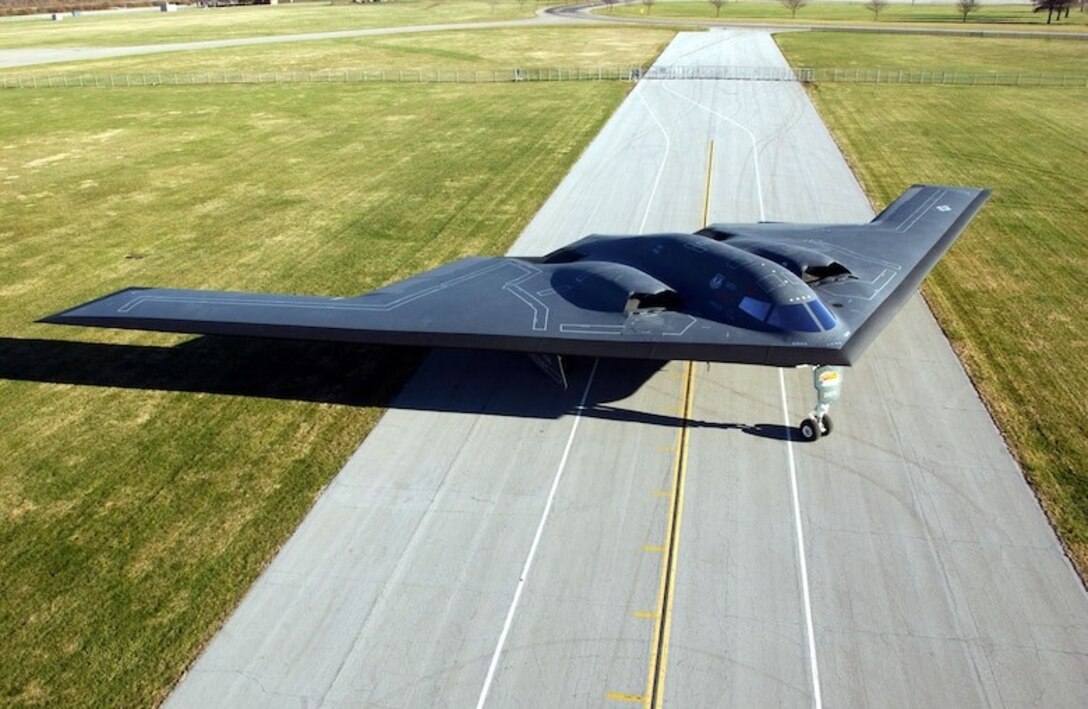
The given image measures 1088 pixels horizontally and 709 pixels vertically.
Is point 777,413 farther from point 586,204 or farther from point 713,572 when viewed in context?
point 586,204

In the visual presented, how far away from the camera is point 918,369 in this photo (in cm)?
1648

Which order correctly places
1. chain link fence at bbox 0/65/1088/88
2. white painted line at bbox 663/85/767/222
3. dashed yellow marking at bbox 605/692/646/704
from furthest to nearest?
1. chain link fence at bbox 0/65/1088/88
2. white painted line at bbox 663/85/767/222
3. dashed yellow marking at bbox 605/692/646/704

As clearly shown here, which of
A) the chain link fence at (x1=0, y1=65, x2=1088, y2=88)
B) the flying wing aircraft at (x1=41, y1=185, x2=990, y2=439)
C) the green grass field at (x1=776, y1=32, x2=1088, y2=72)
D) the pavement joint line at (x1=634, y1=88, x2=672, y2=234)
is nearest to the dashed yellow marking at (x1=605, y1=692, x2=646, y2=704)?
the flying wing aircraft at (x1=41, y1=185, x2=990, y2=439)

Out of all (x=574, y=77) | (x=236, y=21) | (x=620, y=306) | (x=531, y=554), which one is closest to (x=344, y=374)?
(x=620, y=306)

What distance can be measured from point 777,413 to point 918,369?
13.1 ft

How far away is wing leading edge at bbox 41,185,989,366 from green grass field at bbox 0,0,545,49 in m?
89.8

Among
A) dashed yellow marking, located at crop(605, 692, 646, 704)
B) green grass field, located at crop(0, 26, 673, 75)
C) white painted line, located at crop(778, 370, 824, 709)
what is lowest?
dashed yellow marking, located at crop(605, 692, 646, 704)

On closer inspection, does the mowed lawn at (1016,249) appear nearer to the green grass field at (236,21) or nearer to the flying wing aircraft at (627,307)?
the flying wing aircraft at (627,307)

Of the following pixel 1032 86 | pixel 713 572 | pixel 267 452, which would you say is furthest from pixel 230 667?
pixel 1032 86

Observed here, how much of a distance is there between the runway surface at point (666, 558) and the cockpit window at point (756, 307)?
211cm

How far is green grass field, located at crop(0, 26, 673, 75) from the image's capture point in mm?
66312

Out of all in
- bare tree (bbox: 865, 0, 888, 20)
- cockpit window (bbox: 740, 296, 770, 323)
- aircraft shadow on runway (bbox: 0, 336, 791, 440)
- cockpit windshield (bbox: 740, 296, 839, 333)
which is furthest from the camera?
bare tree (bbox: 865, 0, 888, 20)

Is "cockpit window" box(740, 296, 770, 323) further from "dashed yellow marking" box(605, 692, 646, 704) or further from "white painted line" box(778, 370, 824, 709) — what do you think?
"dashed yellow marking" box(605, 692, 646, 704)

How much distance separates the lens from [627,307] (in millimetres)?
14703
